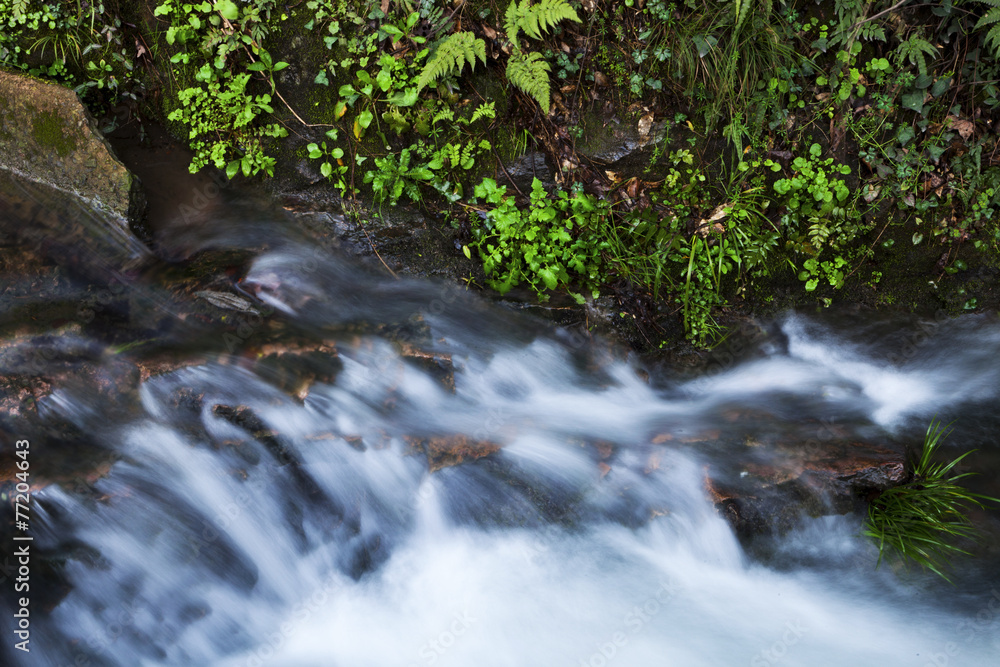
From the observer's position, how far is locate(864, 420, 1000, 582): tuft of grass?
3760 mm

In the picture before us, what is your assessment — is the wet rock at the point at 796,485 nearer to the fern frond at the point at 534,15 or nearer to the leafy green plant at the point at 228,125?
the fern frond at the point at 534,15

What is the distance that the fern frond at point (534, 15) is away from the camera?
3438 mm

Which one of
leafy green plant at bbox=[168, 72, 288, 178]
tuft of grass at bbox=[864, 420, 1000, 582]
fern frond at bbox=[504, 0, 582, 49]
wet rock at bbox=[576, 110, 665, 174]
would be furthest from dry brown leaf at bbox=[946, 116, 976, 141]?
leafy green plant at bbox=[168, 72, 288, 178]

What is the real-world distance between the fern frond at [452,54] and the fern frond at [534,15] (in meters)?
0.21

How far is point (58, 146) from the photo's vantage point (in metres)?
3.63

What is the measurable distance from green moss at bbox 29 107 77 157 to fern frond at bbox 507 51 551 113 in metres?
2.90

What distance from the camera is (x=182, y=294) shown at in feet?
12.7

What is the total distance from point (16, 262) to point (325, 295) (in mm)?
1970

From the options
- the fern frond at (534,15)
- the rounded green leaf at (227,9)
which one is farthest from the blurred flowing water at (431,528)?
the fern frond at (534,15)

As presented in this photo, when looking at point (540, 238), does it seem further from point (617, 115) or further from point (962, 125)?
point (962, 125)

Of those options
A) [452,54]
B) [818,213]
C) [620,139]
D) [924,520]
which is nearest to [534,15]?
[452,54]

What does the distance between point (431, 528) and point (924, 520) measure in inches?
132

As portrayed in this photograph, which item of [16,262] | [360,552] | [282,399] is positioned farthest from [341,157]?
[360,552]

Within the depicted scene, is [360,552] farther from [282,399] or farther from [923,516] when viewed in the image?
[923,516]
